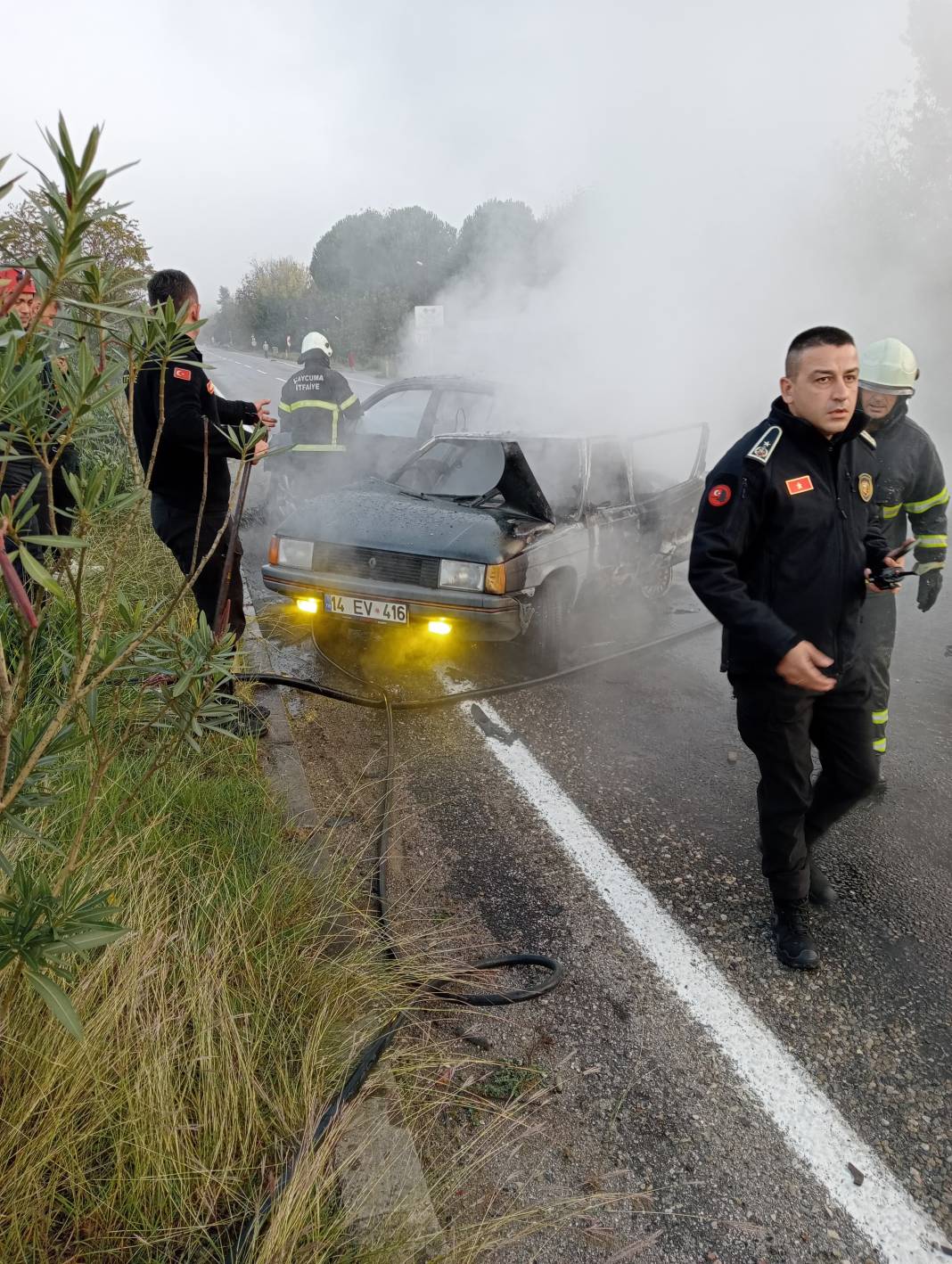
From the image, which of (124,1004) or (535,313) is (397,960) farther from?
(535,313)

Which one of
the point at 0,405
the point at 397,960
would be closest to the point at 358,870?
the point at 397,960

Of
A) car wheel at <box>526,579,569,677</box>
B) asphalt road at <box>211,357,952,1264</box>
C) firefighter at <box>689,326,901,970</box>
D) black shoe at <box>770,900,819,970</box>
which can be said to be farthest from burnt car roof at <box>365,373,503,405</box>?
black shoe at <box>770,900,819,970</box>

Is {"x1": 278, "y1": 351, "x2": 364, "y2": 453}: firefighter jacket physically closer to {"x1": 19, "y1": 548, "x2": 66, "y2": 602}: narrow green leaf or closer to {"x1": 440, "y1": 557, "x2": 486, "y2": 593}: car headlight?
{"x1": 440, "y1": 557, "x2": 486, "y2": 593}: car headlight

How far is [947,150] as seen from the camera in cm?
1552

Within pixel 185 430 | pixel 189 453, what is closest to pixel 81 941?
pixel 185 430

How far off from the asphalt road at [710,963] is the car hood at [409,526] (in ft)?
2.78

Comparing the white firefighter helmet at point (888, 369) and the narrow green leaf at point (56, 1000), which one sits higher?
the white firefighter helmet at point (888, 369)

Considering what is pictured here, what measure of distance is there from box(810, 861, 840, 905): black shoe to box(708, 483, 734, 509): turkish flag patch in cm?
134

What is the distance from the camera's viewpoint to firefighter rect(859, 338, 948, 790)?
3160 millimetres

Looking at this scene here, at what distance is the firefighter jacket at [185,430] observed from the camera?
3322mm

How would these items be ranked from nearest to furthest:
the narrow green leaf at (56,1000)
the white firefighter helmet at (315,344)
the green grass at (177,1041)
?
the narrow green leaf at (56,1000)
the green grass at (177,1041)
the white firefighter helmet at (315,344)

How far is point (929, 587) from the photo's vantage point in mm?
3441

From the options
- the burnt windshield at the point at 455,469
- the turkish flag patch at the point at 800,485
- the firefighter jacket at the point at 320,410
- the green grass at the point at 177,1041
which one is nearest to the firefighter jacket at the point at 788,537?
the turkish flag patch at the point at 800,485

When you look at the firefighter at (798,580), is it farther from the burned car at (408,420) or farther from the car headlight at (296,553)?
the burned car at (408,420)
